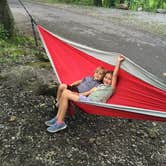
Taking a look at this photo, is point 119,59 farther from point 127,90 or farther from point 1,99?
point 1,99

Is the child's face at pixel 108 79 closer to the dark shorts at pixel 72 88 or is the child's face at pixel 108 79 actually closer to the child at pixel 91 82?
the child at pixel 91 82

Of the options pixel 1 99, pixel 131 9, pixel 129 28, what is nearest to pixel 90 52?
pixel 1 99

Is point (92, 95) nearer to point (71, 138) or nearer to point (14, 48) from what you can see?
point (71, 138)

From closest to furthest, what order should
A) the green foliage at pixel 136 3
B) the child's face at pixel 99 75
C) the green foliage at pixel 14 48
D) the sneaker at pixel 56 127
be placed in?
the sneaker at pixel 56 127, the child's face at pixel 99 75, the green foliage at pixel 14 48, the green foliage at pixel 136 3

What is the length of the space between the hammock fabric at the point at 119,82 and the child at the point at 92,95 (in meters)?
0.09

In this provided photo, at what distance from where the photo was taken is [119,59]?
4.41 m

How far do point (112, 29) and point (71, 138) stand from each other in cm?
686

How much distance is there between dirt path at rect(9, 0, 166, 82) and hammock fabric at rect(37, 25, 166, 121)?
237 cm

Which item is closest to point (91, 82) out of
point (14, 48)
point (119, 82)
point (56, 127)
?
point (119, 82)

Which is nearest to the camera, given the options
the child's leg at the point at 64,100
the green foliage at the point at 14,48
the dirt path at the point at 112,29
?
the child's leg at the point at 64,100

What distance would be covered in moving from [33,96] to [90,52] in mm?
1074

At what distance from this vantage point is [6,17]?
7281mm

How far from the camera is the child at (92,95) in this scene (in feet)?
13.9

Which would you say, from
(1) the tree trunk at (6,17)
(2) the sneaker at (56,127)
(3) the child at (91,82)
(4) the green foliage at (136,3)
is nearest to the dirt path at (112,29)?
(1) the tree trunk at (6,17)
